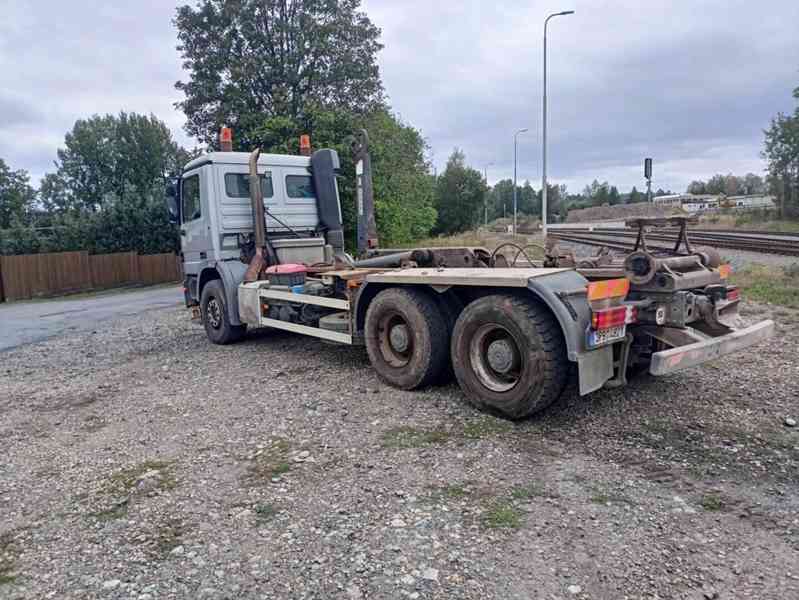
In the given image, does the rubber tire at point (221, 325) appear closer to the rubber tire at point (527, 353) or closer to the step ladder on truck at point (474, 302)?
the step ladder on truck at point (474, 302)

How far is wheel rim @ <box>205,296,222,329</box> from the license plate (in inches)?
226

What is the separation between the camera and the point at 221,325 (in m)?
8.45

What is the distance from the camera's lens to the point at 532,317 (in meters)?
4.38

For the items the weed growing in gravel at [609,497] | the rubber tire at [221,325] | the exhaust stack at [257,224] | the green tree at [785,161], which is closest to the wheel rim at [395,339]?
the weed growing in gravel at [609,497]

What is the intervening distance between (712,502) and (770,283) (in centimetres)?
921

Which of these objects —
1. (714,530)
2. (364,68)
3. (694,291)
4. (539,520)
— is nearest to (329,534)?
(539,520)

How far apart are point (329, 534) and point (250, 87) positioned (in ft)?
78.0

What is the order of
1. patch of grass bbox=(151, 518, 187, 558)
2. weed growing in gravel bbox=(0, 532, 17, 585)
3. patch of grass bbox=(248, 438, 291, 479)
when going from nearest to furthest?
weed growing in gravel bbox=(0, 532, 17, 585) → patch of grass bbox=(151, 518, 187, 558) → patch of grass bbox=(248, 438, 291, 479)

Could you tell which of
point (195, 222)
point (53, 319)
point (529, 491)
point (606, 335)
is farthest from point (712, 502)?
point (53, 319)

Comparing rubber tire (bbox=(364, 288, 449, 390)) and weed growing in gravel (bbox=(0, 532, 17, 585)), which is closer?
weed growing in gravel (bbox=(0, 532, 17, 585))

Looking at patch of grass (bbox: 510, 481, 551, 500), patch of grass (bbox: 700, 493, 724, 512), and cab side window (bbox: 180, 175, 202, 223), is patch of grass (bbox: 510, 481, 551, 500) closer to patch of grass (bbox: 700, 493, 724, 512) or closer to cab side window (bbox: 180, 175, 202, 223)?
patch of grass (bbox: 700, 493, 724, 512)

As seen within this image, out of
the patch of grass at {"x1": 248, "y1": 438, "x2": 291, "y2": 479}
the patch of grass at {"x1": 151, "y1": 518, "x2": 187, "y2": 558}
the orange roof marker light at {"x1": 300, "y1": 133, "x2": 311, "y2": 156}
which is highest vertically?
the orange roof marker light at {"x1": 300, "y1": 133, "x2": 311, "y2": 156}

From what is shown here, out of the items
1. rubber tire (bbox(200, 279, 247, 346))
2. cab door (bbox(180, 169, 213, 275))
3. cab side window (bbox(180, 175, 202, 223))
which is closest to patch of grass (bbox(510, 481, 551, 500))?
rubber tire (bbox(200, 279, 247, 346))

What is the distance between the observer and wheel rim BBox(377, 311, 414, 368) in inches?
220
